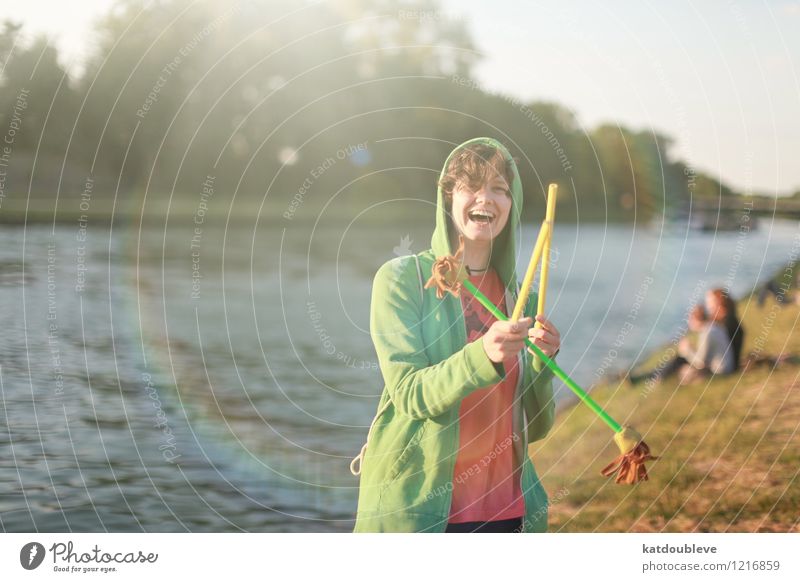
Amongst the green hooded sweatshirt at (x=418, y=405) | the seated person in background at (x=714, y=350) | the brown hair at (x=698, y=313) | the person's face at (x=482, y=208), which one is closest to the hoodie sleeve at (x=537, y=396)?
the green hooded sweatshirt at (x=418, y=405)

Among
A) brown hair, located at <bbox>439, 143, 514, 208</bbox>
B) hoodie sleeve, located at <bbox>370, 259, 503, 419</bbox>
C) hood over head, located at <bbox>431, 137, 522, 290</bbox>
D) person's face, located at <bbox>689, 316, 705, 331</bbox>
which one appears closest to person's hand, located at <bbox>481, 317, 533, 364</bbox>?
hoodie sleeve, located at <bbox>370, 259, 503, 419</bbox>

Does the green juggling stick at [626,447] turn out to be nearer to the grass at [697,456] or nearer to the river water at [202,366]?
the river water at [202,366]

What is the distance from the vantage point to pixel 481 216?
293cm

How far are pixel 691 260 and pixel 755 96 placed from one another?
16.9 feet

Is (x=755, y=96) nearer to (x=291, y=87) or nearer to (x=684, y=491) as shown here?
(x=684, y=491)

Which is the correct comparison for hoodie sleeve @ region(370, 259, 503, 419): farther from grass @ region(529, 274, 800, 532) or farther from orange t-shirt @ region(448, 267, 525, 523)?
grass @ region(529, 274, 800, 532)

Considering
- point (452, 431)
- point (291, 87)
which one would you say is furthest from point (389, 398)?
point (291, 87)

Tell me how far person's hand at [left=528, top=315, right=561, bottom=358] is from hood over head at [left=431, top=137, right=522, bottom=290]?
8.6 inches

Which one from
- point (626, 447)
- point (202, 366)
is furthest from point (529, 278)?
point (202, 366)

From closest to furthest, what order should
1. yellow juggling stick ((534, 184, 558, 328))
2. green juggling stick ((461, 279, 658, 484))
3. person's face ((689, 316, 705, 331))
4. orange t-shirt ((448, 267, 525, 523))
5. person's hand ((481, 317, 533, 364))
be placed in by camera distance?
person's hand ((481, 317, 533, 364))
yellow juggling stick ((534, 184, 558, 328))
orange t-shirt ((448, 267, 525, 523))
green juggling stick ((461, 279, 658, 484))
person's face ((689, 316, 705, 331))

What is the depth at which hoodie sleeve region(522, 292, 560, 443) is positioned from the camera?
9.32 ft

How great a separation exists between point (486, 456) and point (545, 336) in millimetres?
415

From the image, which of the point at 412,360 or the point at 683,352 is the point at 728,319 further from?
the point at 412,360

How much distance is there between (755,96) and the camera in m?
4.84
